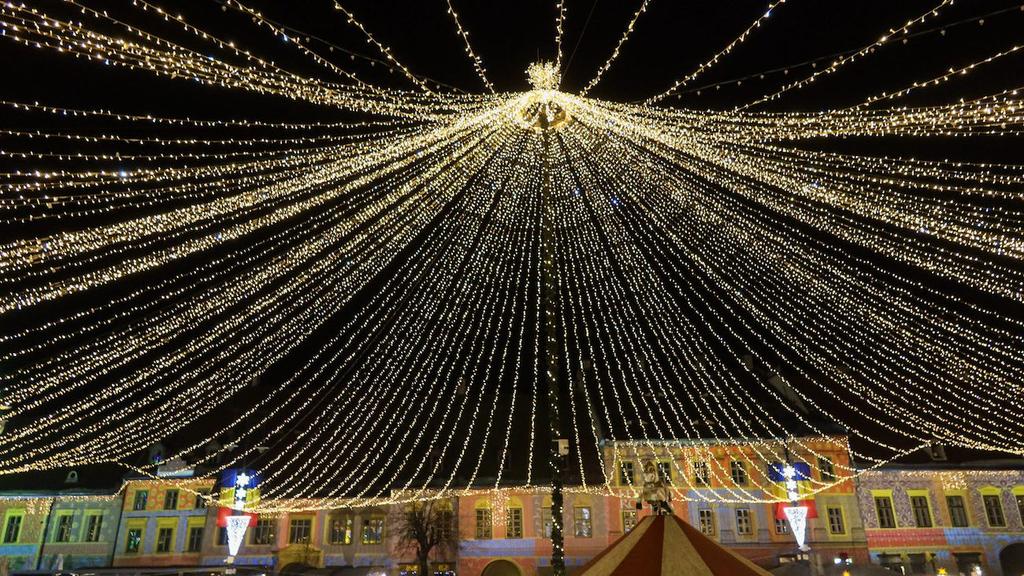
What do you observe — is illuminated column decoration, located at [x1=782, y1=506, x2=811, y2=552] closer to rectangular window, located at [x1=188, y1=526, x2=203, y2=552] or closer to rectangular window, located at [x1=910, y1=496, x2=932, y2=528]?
rectangular window, located at [x1=910, y1=496, x2=932, y2=528]

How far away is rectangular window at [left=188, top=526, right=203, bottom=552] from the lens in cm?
2453

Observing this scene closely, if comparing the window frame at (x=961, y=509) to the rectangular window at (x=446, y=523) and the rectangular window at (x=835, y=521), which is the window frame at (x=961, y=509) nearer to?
the rectangular window at (x=835, y=521)

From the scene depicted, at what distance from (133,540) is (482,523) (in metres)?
13.4

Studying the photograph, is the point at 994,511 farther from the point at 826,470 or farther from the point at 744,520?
the point at 744,520

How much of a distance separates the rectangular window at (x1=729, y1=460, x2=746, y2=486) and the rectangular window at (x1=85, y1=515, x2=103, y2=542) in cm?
2422

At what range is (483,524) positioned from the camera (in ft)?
80.0

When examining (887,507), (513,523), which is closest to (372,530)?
(513,523)

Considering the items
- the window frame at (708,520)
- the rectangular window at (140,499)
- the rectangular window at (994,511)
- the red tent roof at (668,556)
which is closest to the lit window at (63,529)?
the rectangular window at (140,499)

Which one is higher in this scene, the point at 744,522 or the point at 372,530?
the point at 744,522

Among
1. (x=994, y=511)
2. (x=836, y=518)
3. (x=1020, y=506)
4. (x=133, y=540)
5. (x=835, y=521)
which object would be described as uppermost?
(x=1020, y=506)

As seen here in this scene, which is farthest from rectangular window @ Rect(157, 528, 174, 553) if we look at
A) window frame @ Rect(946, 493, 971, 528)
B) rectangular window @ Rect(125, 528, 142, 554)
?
window frame @ Rect(946, 493, 971, 528)

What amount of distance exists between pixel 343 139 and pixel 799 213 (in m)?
7.17

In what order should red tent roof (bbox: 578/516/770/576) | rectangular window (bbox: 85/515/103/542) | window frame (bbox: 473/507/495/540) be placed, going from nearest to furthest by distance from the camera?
red tent roof (bbox: 578/516/770/576), window frame (bbox: 473/507/495/540), rectangular window (bbox: 85/515/103/542)

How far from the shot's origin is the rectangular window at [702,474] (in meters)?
24.3
